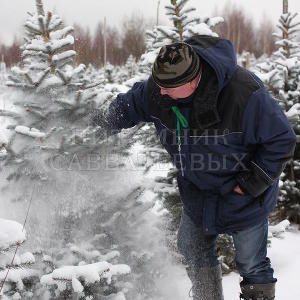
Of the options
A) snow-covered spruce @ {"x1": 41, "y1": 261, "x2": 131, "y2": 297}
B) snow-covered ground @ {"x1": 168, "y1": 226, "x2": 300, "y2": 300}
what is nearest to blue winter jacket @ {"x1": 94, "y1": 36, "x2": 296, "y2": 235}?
snow-covered spruce @ {"x1": 41, "y1": 261, "x2": 131, "y2": 297}

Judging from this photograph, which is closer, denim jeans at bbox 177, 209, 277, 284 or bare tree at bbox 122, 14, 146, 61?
denim jeans at bbox 177, 209, 277, 284

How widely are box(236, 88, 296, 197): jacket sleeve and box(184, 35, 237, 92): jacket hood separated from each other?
0.21m

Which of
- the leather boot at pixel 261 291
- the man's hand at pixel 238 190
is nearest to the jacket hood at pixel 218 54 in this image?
the man's hand at pixel 238 190

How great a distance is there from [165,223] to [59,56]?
63.3 inches

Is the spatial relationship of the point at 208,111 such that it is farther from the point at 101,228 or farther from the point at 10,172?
the point at 10,172

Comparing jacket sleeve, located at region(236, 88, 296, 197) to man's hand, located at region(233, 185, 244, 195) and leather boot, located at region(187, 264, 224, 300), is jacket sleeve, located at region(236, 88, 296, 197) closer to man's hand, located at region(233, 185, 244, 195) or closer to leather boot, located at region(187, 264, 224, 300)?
man's hand, located at region(233, 185, 244, 195)

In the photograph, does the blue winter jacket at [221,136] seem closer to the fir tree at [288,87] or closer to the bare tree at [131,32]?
the fir tree at [288,87]

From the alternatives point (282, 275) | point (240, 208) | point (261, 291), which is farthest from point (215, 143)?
point (282, 275)

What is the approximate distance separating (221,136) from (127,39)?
36.1 m

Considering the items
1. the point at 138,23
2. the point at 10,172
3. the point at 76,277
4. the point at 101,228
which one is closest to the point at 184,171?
the point at 101,228

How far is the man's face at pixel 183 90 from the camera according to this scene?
2223 millimetres

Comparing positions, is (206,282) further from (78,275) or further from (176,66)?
(176,66)

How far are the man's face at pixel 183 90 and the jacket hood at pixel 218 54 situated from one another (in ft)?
0.42

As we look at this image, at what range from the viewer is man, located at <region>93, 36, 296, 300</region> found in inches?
87.9
